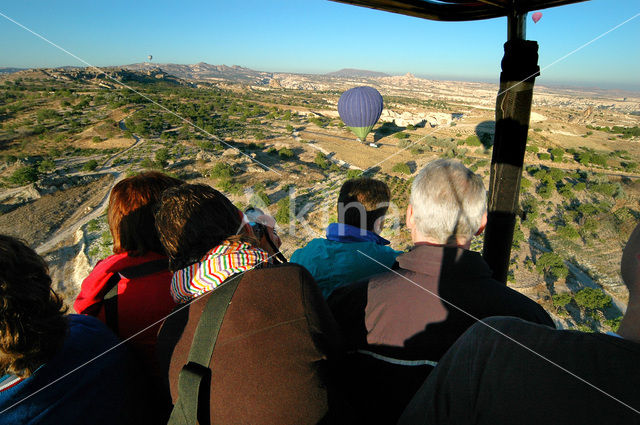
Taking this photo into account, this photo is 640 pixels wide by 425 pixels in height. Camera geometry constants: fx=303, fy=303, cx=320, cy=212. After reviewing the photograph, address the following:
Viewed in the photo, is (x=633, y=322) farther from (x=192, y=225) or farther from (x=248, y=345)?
(x=192, y=225)

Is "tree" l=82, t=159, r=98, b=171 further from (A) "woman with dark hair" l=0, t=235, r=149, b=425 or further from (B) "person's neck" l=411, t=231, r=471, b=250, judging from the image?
(B) "person's neck" l=411, t=231, r=471, b=250

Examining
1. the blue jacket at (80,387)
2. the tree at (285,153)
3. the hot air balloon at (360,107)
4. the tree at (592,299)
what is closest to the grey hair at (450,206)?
the blue jacket at (80,387)

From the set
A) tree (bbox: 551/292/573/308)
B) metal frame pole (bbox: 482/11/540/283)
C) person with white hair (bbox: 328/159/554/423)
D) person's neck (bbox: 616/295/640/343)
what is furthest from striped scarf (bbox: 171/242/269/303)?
tree (bbox: 551/292/573/308)

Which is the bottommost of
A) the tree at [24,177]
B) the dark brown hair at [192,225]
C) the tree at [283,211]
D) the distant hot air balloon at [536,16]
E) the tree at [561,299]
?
the tree at [561,299]

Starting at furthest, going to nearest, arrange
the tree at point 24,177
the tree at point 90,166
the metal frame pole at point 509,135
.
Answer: the tree at point 90,166, the tree at point 24,177, the metal frame pole at point 509,135

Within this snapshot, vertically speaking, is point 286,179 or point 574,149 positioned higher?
point 574,149

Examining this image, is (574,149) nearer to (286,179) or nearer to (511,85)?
(286,179)

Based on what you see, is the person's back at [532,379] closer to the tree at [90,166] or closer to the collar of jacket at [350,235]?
the collar of jacket at [350,235]

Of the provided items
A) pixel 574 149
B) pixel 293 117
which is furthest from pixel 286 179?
pixel 293 117
